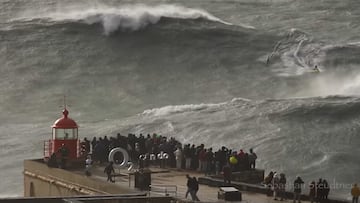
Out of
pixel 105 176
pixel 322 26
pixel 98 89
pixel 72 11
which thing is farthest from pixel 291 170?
pixel 72 11

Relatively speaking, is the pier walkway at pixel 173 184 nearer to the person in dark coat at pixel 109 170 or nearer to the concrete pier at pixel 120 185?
the concrete pier at pixel 120 185

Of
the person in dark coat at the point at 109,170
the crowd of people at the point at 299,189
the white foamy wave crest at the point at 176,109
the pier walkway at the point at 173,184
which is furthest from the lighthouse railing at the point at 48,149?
the white foamy wave crest at the point at 176,109

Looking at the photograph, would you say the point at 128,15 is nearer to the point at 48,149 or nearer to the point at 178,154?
the point at 48,149

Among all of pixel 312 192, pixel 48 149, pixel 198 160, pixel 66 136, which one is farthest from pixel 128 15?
pixel 312 192

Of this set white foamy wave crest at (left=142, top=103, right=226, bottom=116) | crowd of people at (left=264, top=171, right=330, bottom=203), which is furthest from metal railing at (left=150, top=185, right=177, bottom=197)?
white foamy wave crest at (left=142, top=103, right=226, bottom=116)

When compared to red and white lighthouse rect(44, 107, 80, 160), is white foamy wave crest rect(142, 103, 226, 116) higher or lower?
higher

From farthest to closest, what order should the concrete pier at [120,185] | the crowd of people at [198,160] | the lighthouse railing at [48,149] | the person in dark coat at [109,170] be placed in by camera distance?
the lighthouse railing at [48,149], the person in dark coat at [109,170], the crowd of people at [198,160], the concrete pier at [120,185]

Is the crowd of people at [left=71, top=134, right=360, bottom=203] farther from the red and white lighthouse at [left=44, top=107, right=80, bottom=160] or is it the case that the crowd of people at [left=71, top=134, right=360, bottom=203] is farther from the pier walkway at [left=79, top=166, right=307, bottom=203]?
the red and white lighthouse at [left=44, top=107, right=80, bottom=160]
